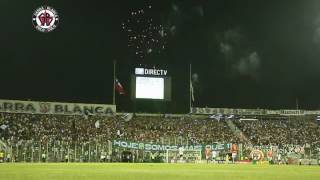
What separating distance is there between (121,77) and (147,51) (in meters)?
12.2

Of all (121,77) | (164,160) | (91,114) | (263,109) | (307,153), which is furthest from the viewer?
(263,109)

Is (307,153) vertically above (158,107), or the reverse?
(158,107)

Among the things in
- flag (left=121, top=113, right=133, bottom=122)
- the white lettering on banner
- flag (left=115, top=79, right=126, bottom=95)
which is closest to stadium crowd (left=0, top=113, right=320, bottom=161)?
flag (left=121, top=113, right=133, bottom=122)

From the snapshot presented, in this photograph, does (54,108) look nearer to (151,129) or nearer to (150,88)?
(150,88)

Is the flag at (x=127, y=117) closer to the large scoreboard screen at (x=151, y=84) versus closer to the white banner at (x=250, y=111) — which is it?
the large scoreboard screen at (x=151, y=84)

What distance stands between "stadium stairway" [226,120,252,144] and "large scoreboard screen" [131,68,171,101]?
463 inches

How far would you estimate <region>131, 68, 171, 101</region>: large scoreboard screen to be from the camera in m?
73.2

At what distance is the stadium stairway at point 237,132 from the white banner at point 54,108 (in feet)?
58.2

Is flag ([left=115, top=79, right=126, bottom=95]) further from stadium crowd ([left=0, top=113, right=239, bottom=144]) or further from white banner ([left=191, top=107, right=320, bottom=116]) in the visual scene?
white banner ([left=191, top=107, right=320, bottom=116])

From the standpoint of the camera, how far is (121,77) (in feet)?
270

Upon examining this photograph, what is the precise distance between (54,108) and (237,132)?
87.1 ft

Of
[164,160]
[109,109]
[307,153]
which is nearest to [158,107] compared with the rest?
[109,109]

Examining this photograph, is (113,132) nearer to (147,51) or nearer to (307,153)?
(147,51)

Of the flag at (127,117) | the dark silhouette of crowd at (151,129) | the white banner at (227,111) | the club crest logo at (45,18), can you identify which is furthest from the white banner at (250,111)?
the club crest logo at (45,18)
